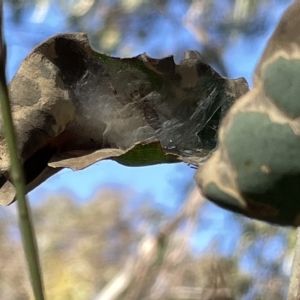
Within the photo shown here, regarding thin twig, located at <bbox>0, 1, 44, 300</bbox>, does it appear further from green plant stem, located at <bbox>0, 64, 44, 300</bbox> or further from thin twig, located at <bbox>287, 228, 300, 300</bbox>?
thin twig, located at <bbox>287, 228, 300, 300</bbox>

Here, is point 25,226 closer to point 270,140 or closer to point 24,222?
point 24,222

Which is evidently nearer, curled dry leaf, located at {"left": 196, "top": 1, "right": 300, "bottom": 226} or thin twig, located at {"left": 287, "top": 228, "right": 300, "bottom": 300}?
curled dry leaf, located at {"left": 196, "top": 1, "right": 300, "bottom": 226}

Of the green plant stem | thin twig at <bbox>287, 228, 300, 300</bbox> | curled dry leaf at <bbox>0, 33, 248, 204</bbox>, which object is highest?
the green plant stem

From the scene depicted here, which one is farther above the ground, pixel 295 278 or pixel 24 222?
pixel 24 222

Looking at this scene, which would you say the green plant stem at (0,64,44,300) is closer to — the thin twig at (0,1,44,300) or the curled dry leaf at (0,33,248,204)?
the thin twig at (0,1,44,300)

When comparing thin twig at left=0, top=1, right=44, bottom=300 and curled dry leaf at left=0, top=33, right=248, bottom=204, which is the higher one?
thin twig at left=0, top=1, right=44, bottom=300

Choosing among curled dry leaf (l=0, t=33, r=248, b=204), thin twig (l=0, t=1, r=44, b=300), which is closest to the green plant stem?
thin twig (l=0, t=1, r=44, b=300)

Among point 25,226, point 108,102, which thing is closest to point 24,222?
point 25,226

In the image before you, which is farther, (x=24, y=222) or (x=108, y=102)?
(x=108, y=102)

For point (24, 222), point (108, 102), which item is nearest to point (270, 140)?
point (24, 222)

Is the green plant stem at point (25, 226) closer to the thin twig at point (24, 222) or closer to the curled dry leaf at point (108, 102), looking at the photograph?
the thin twig at point (24, 222)
